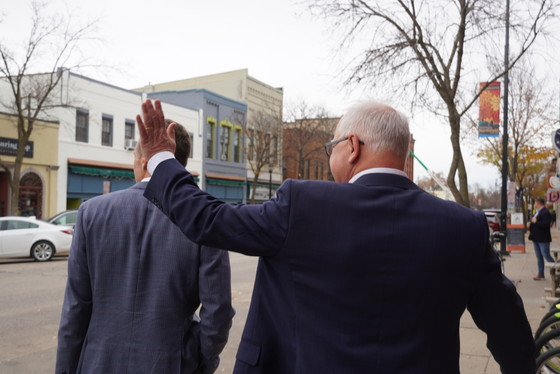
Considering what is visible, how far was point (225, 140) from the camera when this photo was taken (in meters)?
38.9

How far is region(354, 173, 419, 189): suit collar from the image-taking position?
1.85m

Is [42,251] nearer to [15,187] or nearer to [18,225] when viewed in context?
[18,225]

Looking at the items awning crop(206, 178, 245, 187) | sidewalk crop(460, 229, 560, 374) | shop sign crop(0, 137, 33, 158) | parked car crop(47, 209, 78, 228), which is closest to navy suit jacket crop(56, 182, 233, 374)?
sidewalk crop(460, 229, 560, 374)

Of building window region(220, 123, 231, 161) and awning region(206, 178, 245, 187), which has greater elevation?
building window region(220, 123, 231, 161)

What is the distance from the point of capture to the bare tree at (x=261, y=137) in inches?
1570

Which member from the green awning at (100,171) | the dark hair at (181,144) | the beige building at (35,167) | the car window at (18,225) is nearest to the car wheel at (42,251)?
the car window at (18,225)

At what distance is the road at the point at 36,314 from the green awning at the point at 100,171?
37.2 ft

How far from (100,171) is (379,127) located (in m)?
27.1

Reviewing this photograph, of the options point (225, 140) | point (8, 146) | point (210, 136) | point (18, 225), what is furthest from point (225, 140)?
point (18, 225)

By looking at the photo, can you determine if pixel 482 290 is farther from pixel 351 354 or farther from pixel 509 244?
pixel 509 244

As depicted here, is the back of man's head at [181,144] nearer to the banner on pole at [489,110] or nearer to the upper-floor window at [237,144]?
the banner on pole at [489,110]

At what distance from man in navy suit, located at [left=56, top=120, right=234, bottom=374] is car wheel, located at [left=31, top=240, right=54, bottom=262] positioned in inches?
596

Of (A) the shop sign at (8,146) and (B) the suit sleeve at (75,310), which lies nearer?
(B) the suit sleeve at (75,310)

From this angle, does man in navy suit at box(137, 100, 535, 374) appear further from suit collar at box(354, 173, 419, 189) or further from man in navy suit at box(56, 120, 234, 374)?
man in navy suit at box(56, 120, 234, 374)
